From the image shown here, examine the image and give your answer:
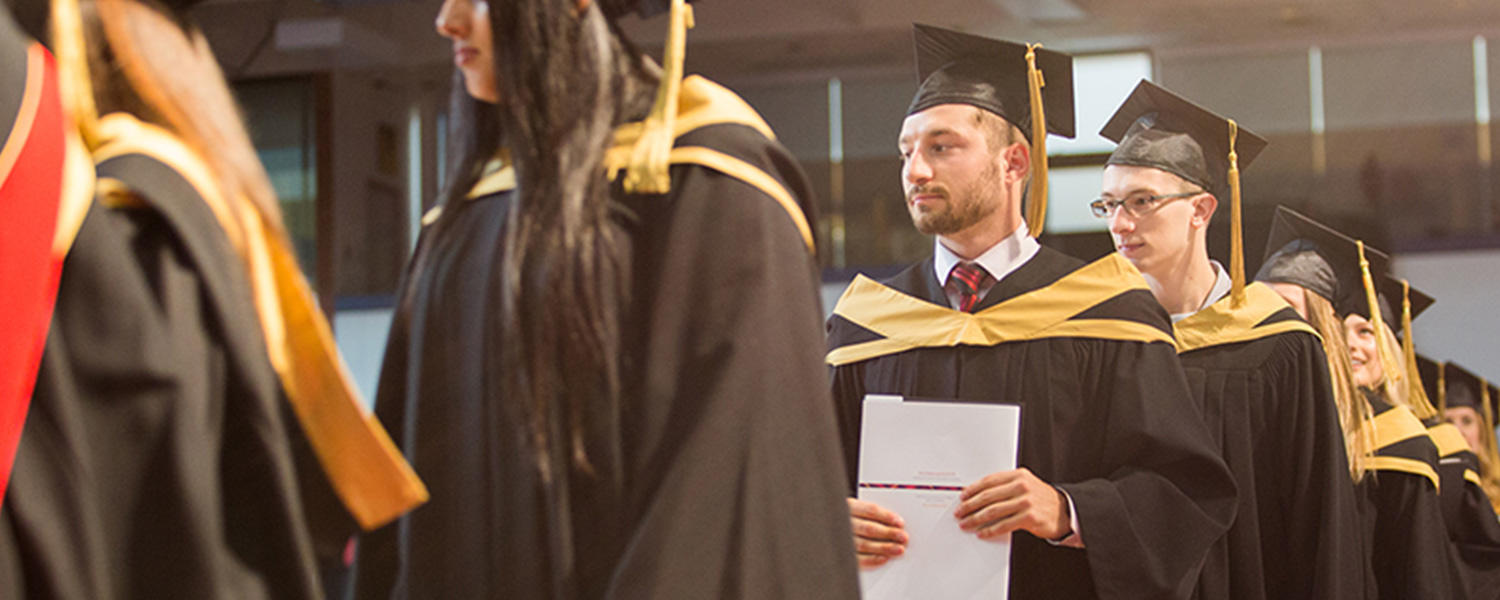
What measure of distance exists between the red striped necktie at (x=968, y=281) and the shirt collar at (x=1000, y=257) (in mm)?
12

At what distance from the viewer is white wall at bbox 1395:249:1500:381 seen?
858cm

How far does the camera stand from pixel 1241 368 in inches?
157

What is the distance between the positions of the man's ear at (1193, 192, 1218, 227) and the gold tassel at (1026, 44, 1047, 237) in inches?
33.0

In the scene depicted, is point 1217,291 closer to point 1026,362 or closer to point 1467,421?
point 1026,362

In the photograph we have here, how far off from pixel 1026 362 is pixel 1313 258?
2458 mm

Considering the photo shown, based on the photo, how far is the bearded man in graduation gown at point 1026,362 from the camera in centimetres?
287

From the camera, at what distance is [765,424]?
1.58 meters

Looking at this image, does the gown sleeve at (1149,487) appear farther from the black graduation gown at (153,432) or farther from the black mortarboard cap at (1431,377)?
the black mortarboard cap at (1431,377)

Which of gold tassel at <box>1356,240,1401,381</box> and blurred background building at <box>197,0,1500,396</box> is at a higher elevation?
blurred background building at <box>197,0,1500,396</box>

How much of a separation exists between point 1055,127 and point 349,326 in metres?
5.62

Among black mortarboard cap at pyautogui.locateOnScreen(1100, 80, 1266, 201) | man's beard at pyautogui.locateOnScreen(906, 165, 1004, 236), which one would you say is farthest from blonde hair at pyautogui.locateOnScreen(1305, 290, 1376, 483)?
man's beard at pyautogui.locateOnScreen(906, 165, 1004, 236)

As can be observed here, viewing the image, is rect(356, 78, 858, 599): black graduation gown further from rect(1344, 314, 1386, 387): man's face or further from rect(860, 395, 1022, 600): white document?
rect(1344, 314, 1386, 387): man's face

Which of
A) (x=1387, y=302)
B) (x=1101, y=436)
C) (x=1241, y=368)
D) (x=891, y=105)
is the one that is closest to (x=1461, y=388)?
(x=1387, y=302)

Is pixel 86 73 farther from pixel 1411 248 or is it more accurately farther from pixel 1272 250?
pixel 1411 248
